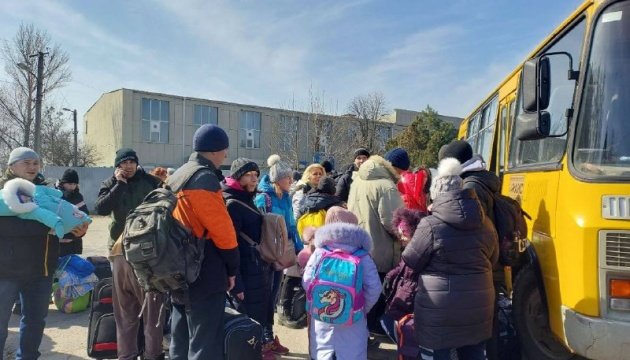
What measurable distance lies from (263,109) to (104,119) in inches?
525

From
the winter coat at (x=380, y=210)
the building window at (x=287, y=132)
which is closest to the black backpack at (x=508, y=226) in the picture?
the winter coat at (x=380, y=210)

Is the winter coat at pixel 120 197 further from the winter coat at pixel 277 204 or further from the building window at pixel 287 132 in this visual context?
the building window at pixel 287 132

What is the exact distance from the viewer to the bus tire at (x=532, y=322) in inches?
143

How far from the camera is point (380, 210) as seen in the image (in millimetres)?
4359

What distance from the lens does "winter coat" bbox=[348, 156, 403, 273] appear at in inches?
171

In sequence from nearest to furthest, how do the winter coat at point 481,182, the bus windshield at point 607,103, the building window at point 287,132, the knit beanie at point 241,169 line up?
the bus windshield at point 607,103, the winter coat at point 481,182, the knit beanie at point 241,169, the building window at point 287,132

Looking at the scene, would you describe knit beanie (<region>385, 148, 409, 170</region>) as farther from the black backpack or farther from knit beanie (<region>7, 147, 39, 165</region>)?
knit beanie (<region>7, 147, 39, 165</region>)

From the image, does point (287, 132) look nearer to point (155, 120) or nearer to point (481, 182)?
point (155, 120)

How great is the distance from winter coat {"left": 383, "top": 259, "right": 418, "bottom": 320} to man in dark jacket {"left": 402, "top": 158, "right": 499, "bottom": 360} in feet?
1.31

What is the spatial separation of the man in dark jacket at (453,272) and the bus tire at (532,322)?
89cm

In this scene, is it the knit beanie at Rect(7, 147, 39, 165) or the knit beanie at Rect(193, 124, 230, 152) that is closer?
the knit beanie at Rect(193, 124, 230, 152)

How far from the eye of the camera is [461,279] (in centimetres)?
296

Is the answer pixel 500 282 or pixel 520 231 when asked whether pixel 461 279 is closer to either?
pixel 520 231

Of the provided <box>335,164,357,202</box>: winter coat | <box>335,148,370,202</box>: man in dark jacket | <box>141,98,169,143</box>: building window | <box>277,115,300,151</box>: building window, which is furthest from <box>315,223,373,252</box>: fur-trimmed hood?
<box>141,98,169,143</box>: building window
